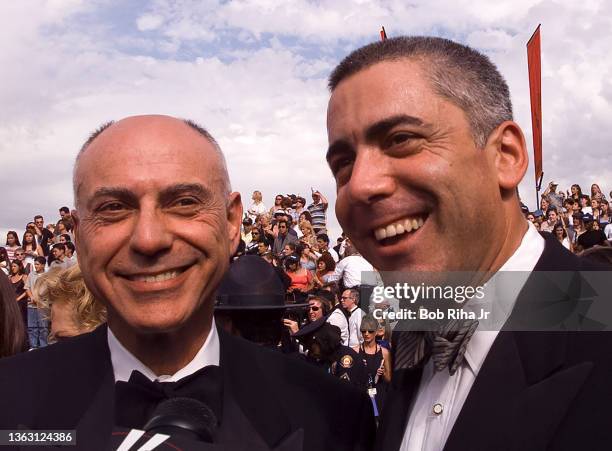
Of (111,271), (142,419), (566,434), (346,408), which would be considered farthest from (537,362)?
(111,271)

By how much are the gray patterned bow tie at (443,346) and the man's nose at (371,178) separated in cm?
49

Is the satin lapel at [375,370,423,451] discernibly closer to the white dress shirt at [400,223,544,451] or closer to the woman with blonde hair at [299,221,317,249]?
the white dress shirt at [400,223,544,451]

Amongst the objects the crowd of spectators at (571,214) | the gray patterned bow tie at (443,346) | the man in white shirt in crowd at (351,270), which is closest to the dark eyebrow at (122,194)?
the gray patterned bow tie at (443,346)

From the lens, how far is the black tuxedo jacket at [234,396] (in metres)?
2.41

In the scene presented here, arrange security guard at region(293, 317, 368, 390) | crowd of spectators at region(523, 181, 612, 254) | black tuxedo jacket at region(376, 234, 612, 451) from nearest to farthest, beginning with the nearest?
black tuxedo jacket at region(376, 234, 612, 451) < security guard at region(293, 317, 368, 390) < crowd of spectators at region(523, 181, 612, 254)

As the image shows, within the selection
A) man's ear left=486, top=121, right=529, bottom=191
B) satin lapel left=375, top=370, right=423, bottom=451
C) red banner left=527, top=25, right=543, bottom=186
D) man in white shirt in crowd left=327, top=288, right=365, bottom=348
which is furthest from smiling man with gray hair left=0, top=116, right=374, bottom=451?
red banner left=527, top=25, right=543, bottom=186

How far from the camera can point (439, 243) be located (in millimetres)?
2348

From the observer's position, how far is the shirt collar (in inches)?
92.5

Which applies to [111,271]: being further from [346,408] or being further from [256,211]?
[256,211]

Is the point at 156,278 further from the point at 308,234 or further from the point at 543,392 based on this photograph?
the point at 308,234

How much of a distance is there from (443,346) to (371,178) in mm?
579

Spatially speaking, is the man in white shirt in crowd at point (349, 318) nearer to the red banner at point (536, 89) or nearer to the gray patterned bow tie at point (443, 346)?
the gray patterned bow tie at point (443, 346)

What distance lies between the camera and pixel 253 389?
2629mm

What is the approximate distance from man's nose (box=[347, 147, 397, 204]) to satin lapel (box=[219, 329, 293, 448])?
0.78m
